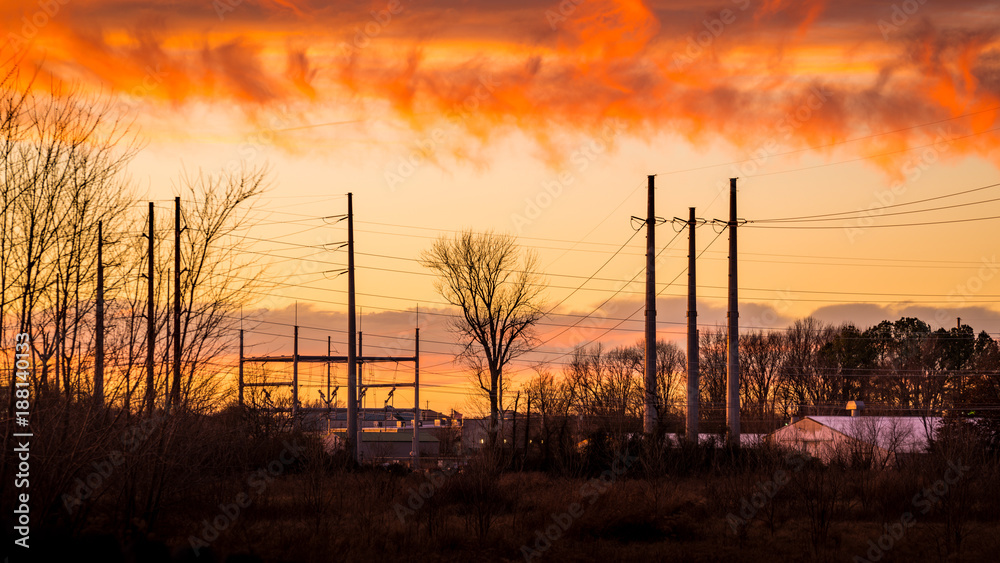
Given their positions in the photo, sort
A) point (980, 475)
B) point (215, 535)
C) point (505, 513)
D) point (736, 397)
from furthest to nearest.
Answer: point (736, 397), point (980, 475), point (505, 513), point (215, 535)

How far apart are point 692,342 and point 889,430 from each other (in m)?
18.1

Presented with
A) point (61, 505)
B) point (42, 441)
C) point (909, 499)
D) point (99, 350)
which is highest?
point (99, 350)

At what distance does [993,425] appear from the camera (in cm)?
4019

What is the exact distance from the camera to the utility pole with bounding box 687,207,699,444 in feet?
106

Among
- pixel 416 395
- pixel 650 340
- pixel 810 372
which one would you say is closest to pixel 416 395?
pixel 416 395

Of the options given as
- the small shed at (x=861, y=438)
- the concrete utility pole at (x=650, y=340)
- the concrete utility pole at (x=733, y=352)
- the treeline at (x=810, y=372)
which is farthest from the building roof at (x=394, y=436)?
the concrete utility pole at (x=733, y=352)

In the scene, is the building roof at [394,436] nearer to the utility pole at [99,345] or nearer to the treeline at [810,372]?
the treeline at [810,372]

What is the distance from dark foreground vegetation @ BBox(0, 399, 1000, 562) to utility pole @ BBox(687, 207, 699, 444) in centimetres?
257

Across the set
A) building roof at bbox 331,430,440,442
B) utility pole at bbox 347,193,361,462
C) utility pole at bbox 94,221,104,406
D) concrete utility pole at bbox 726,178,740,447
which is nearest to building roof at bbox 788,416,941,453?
concrete utility pole at bbox 726,178,740,447

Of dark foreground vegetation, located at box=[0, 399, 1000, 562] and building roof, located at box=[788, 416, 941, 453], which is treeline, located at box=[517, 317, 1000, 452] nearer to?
building roof, located at box=[788, 416, 941, 453]

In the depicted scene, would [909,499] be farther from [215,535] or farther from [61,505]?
[61,505]

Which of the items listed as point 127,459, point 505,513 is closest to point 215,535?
point 127,459

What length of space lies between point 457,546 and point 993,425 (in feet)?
102

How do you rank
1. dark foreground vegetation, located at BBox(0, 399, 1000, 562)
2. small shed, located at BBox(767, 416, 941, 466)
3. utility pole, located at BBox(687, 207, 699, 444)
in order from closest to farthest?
1. dark foreground vegetation, located at BBox(0, 399, 1000, 562)
2. utility pole, located at BBox(687, 207, 699, 444)
3. small shed, located at BBox(767, 416, 941, 466)
